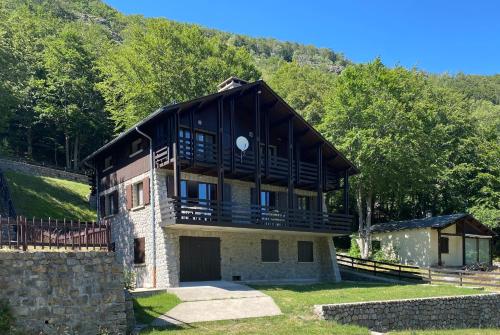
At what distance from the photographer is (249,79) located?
1821 inches

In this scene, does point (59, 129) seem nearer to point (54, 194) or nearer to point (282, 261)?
point (54, 194)

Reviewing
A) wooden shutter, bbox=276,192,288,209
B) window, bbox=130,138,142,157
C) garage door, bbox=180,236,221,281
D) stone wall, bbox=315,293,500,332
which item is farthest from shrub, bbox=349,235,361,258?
window, bbox=130,138,142,157

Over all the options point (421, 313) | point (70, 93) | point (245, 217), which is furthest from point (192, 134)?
point (70, 93)

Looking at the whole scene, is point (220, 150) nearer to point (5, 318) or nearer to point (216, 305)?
point (216, 305)

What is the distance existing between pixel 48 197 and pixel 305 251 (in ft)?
62.8

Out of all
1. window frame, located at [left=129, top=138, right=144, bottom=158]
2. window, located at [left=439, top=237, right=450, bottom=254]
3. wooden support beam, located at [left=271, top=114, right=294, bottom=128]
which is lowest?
window, located at [left=439, top=237, right=450, bottom=254]

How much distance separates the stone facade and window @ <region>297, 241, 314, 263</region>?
27cm

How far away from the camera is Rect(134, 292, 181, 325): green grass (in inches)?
621

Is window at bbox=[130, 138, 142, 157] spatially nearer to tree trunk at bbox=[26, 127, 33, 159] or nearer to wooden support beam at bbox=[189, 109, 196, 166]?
wooden support beam at bbox=[189, 109, 196, 166]

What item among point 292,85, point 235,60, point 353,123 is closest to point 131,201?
point 353,123

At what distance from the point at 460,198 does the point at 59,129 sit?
4067 centimetres

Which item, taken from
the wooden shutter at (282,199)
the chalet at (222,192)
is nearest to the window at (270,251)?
the chalet at (222,192)

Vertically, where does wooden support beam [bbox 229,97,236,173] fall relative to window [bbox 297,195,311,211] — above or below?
above

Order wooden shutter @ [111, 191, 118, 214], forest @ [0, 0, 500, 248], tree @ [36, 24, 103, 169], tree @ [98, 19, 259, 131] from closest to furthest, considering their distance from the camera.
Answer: wooden shutter @ [111, 191, 118, 214]
forest @ [0, 0, 500, 248]
tree @ [98, 19, 259, 131]
tree @ [36, 24, 103, 169]
